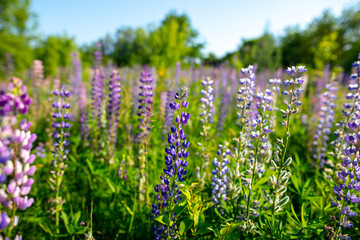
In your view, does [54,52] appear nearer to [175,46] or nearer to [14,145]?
[175,46]

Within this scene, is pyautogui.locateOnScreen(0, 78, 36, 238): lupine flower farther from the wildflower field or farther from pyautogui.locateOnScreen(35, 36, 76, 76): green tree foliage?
pyautogui.locateOnScreen(35, 36, 76, 76): green tree foliage

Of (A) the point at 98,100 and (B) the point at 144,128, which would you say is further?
(A) the point at 98,100

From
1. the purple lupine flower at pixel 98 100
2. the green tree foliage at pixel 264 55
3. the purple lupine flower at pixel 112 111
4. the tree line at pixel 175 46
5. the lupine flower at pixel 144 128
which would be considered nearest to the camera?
the lupine flower at pixel 144 128

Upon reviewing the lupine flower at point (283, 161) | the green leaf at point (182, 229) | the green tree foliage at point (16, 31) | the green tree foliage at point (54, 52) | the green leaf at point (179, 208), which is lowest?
the green leaf at point (182, 229)

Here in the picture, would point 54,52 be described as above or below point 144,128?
above

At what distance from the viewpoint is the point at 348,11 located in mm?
31672

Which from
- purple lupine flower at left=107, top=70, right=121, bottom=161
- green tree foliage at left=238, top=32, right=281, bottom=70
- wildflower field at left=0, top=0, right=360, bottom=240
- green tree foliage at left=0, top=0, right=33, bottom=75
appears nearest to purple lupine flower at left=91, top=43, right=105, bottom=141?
wildflower field at left=0, top=0, right=360, bottom=240

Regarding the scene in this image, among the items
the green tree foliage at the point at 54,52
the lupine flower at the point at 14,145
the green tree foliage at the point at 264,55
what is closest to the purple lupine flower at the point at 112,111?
the lupine flower at the point at 14,145

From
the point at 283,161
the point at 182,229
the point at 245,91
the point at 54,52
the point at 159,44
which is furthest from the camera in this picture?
the point at 159,44

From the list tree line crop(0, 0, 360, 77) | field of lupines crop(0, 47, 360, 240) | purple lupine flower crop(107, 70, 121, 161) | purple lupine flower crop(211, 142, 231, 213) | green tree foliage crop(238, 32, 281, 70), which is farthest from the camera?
green tree foliage crop(238, 32, 281, 70)

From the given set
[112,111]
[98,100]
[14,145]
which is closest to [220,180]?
[14,145]

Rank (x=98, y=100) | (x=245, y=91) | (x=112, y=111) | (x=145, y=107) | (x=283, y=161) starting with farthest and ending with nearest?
(x=98, y=100) < (x=112, y=111) < (x=145, y=107) < (x=245, y=91) < (x=283, y=161)

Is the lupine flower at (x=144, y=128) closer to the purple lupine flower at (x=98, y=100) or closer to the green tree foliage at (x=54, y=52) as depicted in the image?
the purple lupine flower at (x=98, y=100)

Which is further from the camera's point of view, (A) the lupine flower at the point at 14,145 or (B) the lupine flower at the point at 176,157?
(B) the lupine flower at the point at 176,157
